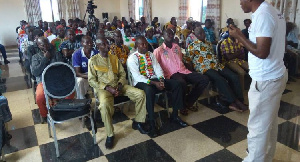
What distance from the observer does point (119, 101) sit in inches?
97.7

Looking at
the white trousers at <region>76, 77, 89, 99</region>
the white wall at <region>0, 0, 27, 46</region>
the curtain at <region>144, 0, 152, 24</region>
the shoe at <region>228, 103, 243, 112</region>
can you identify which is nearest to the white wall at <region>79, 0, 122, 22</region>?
the white wall at <region>0, 0, 27, 46</region>

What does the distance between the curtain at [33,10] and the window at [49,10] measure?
0.32 m

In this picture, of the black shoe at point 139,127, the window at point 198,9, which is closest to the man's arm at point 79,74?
the black shoe at point 139,127

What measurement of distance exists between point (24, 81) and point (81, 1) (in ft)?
23.1

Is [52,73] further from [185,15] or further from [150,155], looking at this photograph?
[185,15]

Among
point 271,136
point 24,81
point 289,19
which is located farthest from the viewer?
point 289,19

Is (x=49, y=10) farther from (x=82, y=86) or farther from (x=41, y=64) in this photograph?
(x=82, y=86)

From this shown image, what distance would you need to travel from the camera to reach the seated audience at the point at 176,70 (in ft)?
9.61

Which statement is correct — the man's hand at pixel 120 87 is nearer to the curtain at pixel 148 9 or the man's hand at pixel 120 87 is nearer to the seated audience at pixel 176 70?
the seated audience at pixel 176 70

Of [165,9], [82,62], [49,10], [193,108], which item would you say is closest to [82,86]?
[82,62]

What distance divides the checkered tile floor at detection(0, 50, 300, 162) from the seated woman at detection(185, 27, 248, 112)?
22 cm

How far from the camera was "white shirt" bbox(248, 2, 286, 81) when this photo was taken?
4.57 feet

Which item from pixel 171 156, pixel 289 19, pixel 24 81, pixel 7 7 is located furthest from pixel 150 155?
pixel 7 7

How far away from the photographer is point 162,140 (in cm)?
237
